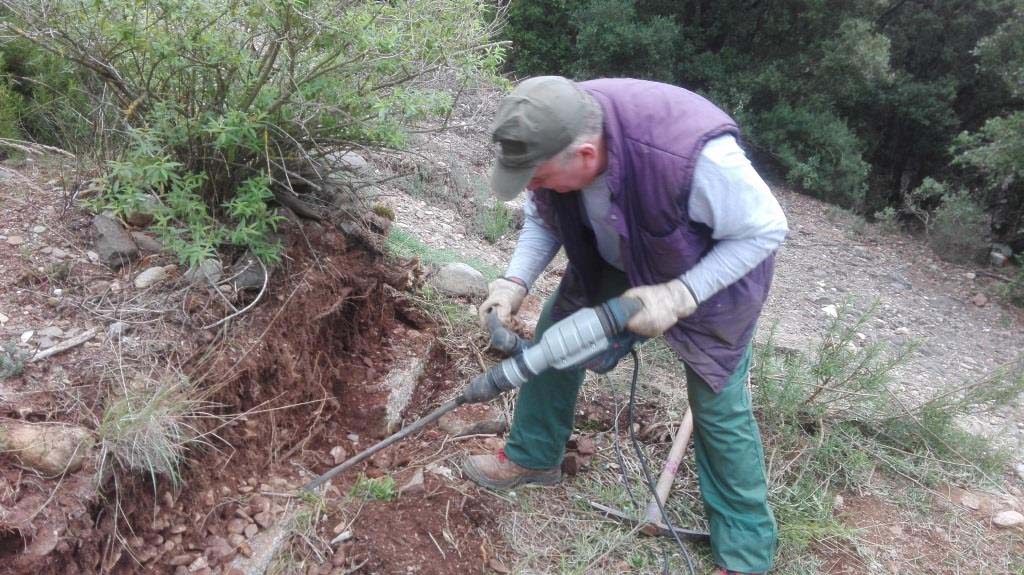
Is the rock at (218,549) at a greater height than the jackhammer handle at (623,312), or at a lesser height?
lesser

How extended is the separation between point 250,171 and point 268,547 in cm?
142

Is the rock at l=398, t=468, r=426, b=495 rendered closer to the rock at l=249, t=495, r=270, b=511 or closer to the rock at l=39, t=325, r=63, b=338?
the rock at l=249, t=495, r=270, b=511

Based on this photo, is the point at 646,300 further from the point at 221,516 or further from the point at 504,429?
the point at 221,516

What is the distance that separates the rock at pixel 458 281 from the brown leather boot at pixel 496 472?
1.07 m

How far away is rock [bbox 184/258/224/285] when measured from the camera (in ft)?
9.08

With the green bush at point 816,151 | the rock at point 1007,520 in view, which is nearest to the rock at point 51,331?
the rock at point 1007,520

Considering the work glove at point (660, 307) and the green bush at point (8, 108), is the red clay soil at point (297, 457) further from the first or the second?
the green bush at point (8, 108)

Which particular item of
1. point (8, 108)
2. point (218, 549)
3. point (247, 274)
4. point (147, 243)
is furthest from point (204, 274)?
point (8, 108)

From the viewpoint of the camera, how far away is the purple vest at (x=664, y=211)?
6.72 ft

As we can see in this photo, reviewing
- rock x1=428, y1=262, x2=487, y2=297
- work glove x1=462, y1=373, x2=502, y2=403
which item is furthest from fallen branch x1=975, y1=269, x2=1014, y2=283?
work glove x1=462, y1=373, x2=502, y2=403

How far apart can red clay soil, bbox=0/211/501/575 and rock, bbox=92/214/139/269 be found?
19.9 inches

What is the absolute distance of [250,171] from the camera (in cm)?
294

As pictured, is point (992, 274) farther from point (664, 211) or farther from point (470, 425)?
point (664, 211)

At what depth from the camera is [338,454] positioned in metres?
2.83
